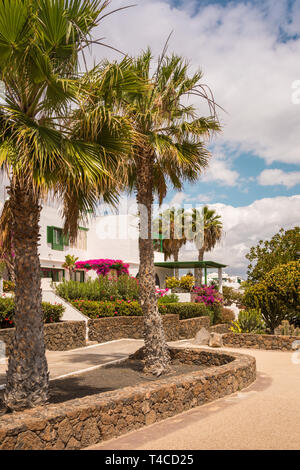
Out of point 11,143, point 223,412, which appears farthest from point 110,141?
point 223,412

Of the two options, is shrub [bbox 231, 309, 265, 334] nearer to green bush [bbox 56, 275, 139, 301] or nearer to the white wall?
green bush [bbox 56, 275, 139, 301]

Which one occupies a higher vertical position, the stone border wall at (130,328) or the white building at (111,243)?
the white building at (111,243)

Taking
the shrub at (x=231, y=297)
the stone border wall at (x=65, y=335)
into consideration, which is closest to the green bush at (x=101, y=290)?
the stone border wall at (x=65, y=335)

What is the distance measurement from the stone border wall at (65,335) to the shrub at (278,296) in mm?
6386

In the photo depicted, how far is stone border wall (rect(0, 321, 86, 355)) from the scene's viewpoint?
13797mm

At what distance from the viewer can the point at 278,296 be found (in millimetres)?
16250

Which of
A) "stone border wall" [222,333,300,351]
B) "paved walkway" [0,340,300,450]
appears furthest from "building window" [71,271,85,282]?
"paved walkway" [0,340,300,450]

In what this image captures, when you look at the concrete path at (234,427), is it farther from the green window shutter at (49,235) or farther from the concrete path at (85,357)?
the green window shutter at (49,235)

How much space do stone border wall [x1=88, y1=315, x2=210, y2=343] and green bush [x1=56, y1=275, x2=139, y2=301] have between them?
1.82 meters

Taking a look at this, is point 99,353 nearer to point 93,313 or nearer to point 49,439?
point 93,313

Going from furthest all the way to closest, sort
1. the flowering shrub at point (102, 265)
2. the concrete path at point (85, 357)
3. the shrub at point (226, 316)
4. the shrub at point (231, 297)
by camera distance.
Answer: the shrub at point (231, 297)
the flowering shrub at point (102, 265)
the shrub at point (226, 316)
the concrete path at point (85, 357)

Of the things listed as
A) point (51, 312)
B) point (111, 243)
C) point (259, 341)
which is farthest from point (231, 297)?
point (51, 312)

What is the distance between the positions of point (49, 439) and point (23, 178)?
3350mm

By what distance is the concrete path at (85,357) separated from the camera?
33.8 feet
